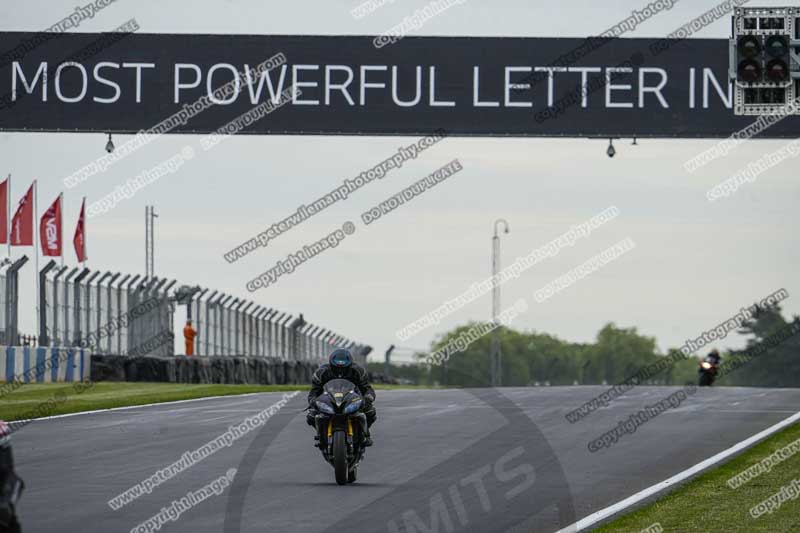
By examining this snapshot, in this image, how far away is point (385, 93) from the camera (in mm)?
26234

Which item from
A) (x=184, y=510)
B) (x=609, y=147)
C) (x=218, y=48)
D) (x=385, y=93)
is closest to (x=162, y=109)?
(x=218, y=48)

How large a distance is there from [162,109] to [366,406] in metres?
13.4

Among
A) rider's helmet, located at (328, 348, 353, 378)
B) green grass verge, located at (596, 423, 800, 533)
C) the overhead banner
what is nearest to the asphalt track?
green grass verge, located at (596, 423, 800, 533)

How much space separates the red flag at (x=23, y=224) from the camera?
38375mm

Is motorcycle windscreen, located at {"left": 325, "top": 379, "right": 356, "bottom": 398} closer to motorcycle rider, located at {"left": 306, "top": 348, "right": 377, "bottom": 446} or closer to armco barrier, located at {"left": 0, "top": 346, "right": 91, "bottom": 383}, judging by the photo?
motorcycle rider, located at {"left": 306, "top": 348, "right": 377, "bottom": 446}

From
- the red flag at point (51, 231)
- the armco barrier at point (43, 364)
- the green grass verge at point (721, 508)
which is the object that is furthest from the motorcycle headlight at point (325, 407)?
the red flag at point (51, 231)

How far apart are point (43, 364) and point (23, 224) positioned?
879 cm

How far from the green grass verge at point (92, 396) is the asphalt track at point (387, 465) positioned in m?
1.13

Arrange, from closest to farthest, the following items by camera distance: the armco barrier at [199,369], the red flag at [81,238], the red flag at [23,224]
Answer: the armco barrier at [199,369], the red flag at [23,224], the red flag at [81,238]

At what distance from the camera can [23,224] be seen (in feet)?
126

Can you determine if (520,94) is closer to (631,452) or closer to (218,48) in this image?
(218,48)

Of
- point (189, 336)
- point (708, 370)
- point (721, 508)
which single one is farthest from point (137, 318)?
point (721, 508)

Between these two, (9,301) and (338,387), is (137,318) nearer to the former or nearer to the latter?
(9,301)

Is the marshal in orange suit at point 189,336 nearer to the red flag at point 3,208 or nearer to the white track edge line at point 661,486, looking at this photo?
the red flag at point 3,208
